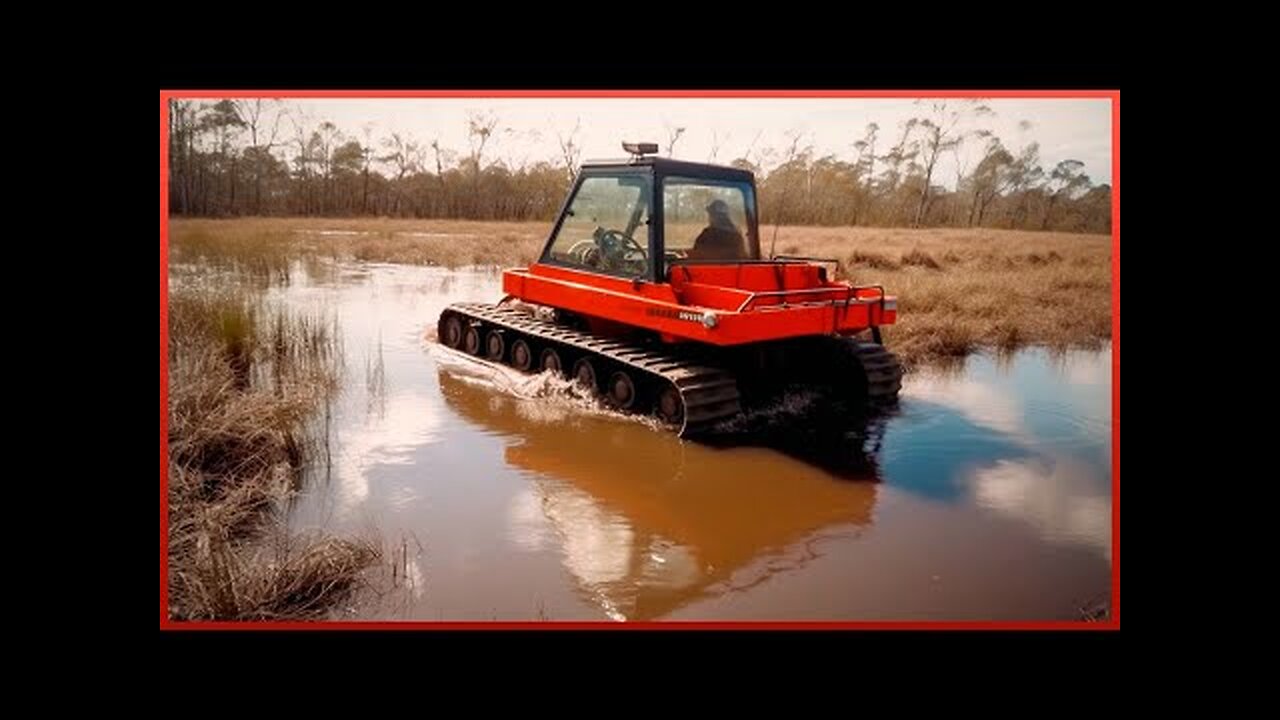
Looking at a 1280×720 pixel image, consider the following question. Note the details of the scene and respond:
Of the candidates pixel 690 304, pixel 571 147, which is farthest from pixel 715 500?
pixel 571 147

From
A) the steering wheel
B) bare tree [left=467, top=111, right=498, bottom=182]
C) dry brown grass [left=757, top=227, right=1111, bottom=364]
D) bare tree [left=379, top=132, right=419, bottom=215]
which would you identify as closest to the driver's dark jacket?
the steering wheel

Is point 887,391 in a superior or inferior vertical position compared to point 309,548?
superior

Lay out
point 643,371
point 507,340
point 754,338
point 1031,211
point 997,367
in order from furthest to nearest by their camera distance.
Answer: point 507,340 < point 997,367 < point 643,371 < point 754,338 < point 1031,211

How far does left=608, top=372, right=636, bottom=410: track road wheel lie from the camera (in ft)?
21.5

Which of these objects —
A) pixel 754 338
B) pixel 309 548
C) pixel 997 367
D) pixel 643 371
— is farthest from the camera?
pixel 997 367

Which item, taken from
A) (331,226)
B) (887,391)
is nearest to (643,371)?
(887,391)

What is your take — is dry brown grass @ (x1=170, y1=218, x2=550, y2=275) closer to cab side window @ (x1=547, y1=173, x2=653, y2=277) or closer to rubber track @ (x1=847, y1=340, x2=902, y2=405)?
cab side window @ (x1=547, y1=173, x2=653, y2=277)

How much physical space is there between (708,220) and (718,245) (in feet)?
0.72

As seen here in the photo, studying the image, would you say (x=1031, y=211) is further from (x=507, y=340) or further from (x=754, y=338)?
(x=507, y=340)

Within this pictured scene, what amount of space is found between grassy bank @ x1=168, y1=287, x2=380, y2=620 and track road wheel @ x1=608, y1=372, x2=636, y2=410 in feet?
7.06

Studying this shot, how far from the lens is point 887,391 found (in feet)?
21.7

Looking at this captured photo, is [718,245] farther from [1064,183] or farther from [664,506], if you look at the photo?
[1064,183]

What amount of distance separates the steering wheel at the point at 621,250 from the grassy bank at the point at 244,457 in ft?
7.38

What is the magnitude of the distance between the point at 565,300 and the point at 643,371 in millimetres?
1074
